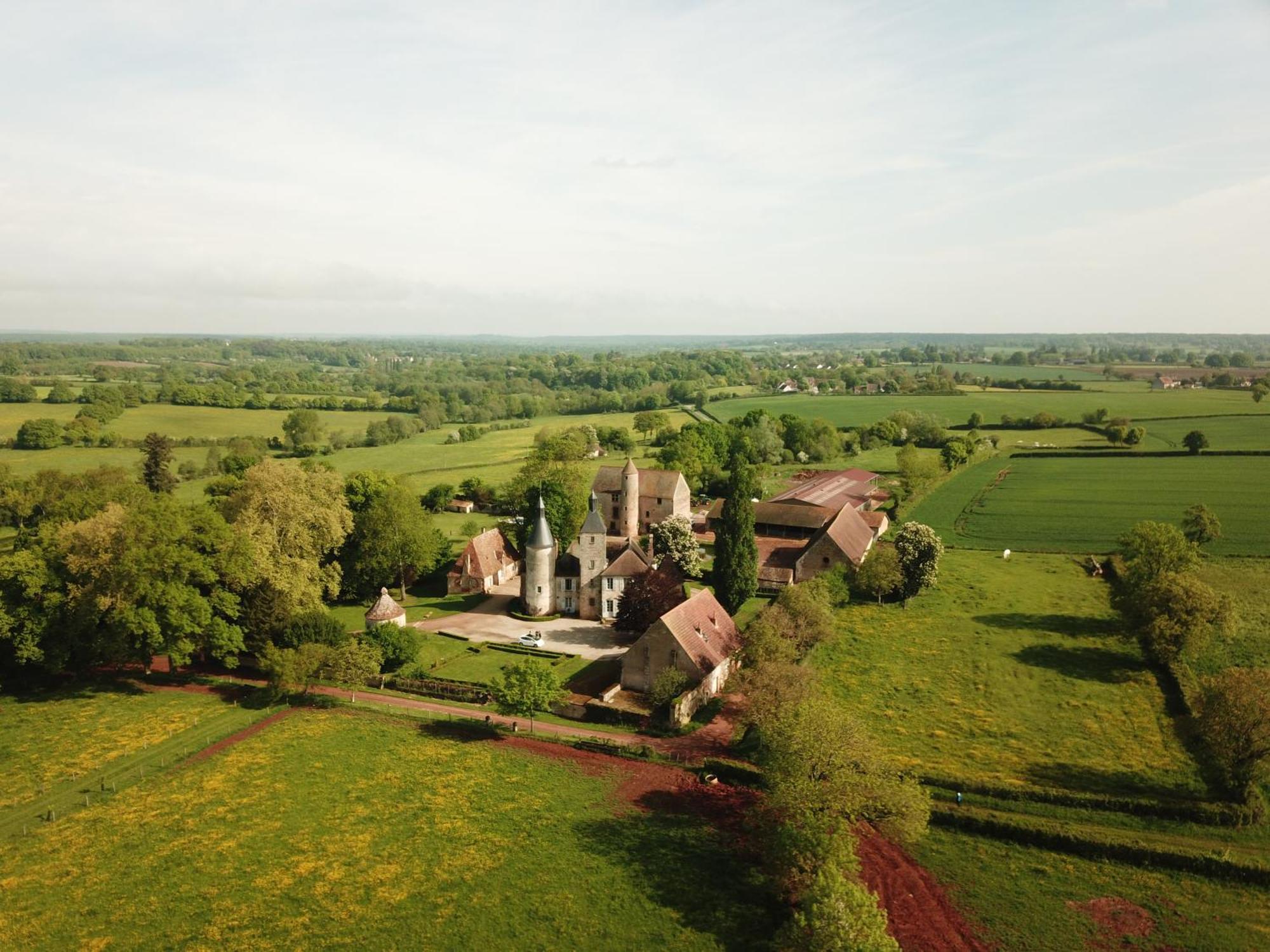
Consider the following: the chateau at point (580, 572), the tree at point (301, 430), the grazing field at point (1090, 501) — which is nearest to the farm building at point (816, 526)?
the grazing field at point (1090, 501)

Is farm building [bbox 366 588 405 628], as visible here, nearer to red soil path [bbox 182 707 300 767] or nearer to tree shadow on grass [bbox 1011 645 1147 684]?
red soil path [bbox 182 707 300 767]

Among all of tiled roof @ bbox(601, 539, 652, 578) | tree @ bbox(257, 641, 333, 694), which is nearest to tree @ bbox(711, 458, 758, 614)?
tiled roof @ bbox(601, 539, 652, 578)

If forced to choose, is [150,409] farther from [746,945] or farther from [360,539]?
[746,945]

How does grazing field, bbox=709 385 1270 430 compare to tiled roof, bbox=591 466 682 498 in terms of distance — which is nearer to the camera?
tiled roof, bbox=591 466 682 498

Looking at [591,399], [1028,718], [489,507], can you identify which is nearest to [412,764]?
[1028,718]

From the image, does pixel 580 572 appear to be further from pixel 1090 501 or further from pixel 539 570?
pixel 1090 501

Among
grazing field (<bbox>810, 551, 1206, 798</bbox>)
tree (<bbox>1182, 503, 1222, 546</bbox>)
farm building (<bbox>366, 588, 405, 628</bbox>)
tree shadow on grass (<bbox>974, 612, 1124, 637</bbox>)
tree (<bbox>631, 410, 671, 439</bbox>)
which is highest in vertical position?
tree (<bbox>631, 410, 671, 439</bbox>)

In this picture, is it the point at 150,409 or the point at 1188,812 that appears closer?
the point at 1188,812

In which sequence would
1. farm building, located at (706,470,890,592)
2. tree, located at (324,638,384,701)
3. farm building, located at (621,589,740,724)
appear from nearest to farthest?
farm building, located at (621,589,740,724), tree, located at (324,638,384,701), farm building, located at (706,470,890,592)
